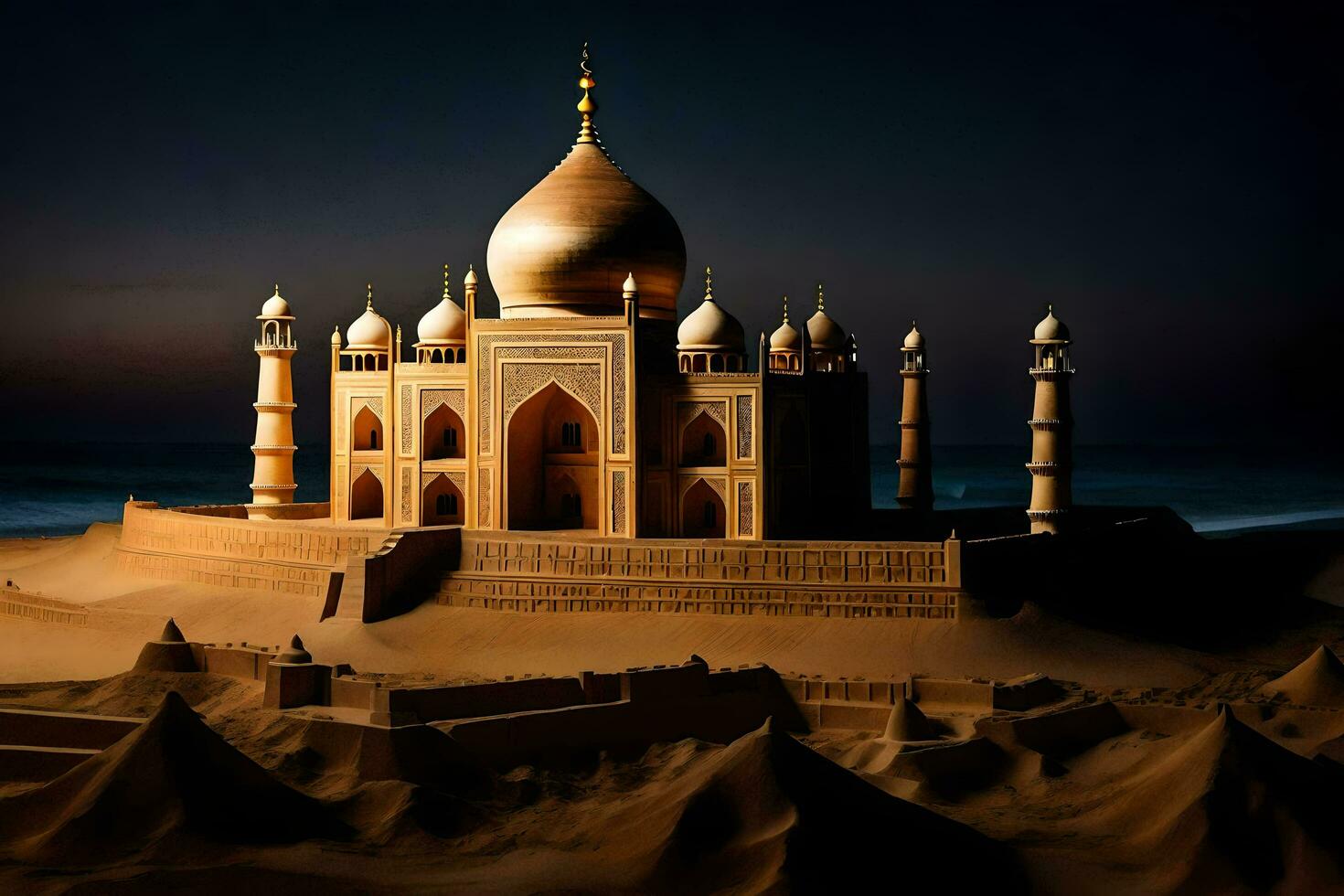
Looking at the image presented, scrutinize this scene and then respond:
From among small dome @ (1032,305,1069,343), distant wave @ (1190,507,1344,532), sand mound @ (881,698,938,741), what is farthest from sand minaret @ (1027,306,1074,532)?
distant wave @ (1190,507,1344,532)

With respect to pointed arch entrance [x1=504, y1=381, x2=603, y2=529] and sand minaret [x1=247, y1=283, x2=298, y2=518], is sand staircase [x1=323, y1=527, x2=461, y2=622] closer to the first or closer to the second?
pointed arch entrance [x1=504, y1=381, x2=603, y2=529]

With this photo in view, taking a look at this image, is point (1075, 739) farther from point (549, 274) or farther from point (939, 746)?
Answer: point (549, 274)

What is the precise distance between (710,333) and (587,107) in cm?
421

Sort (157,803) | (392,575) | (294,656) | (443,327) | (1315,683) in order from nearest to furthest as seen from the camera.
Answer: (157,803), (294,656), (1315,683), (392,575), (443,327)

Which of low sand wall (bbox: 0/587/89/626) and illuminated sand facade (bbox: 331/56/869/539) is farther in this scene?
illuminated sand facade (bbox: 331/56/869/539)

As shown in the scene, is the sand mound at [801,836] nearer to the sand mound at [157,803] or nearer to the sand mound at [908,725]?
the sand mound at [908,725]

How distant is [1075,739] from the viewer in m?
16.3

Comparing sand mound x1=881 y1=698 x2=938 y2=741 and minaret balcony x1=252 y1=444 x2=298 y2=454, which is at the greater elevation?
minaret balcony x1=252 y1=444 x2=298 y2=454

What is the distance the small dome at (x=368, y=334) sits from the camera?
26.0 meters

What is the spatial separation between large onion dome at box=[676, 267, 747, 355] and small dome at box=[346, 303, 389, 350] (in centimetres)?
487

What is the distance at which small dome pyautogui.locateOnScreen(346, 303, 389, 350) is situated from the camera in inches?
1024

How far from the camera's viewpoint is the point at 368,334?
2600cm

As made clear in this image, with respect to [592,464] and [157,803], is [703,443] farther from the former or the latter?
[157,803]

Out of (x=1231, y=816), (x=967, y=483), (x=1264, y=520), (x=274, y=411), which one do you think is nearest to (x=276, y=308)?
(x=274, y=411)
